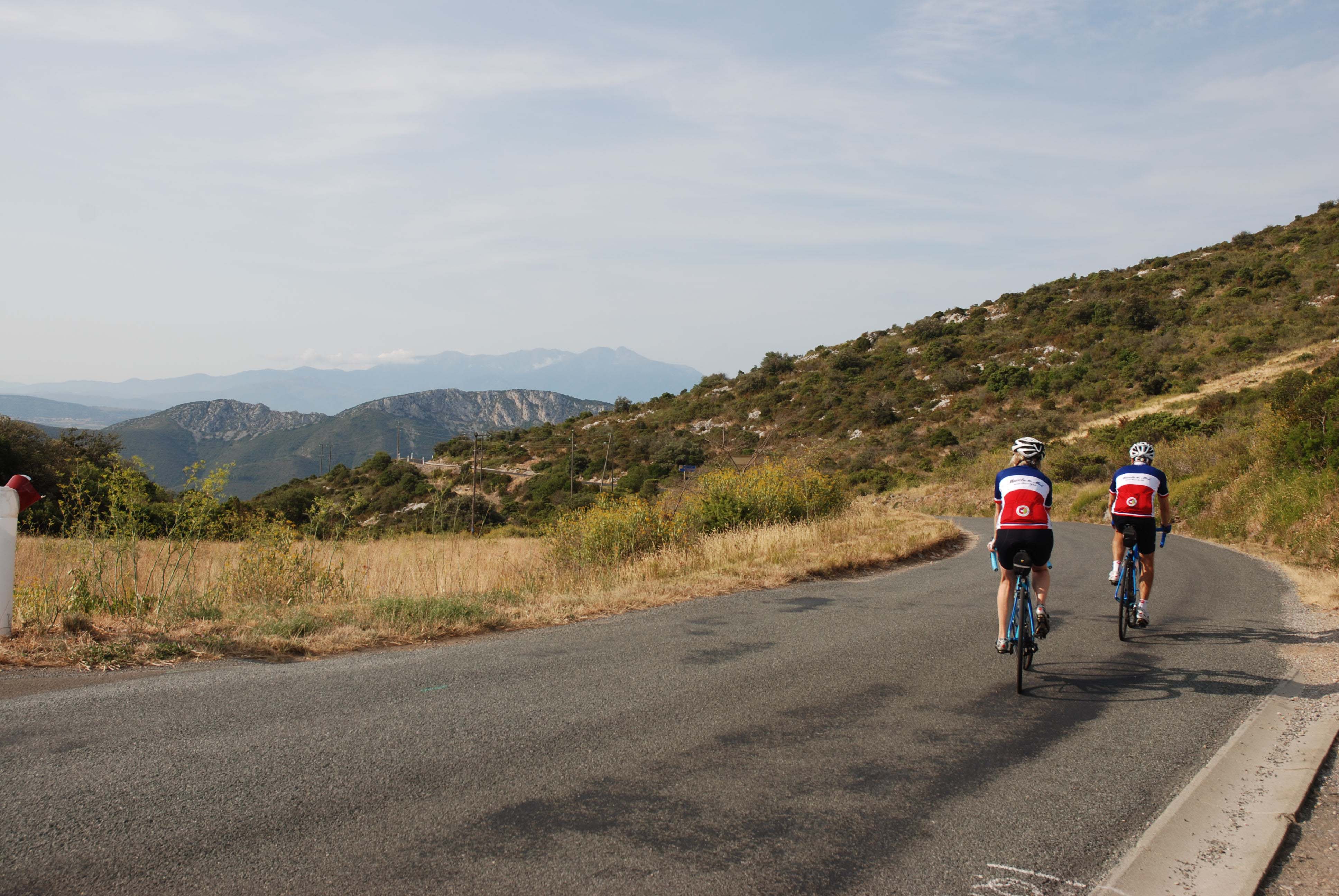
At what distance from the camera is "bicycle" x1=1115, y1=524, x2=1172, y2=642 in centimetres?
808

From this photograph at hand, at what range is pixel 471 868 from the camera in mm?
3178

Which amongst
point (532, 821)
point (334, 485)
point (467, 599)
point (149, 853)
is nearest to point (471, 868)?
point (532, 821)

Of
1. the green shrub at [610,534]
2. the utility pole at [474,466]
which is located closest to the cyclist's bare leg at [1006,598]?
the green shrub at [610,534]

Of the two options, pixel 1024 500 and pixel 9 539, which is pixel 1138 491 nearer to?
pixel 1024 500

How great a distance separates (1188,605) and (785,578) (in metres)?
5.14

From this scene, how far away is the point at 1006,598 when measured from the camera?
21.0 ft

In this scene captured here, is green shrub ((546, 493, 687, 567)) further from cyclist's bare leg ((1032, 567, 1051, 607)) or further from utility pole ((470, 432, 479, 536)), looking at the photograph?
utility pole ((470, 432, 479, 536))

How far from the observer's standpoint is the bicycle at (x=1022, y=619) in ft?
20.0

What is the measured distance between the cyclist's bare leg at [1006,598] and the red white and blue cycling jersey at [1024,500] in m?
0.39

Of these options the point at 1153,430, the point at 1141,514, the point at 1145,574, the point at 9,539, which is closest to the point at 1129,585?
the point at 1145,574

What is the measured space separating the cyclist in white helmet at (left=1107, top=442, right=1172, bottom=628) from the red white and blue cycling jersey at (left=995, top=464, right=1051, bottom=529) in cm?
230

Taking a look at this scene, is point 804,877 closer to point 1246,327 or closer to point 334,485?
point 1246,327

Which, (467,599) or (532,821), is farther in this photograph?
(467,599)

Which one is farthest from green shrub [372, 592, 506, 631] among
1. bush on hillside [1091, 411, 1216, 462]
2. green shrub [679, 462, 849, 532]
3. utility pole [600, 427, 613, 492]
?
utility pole [600, 427, 613, 492]
